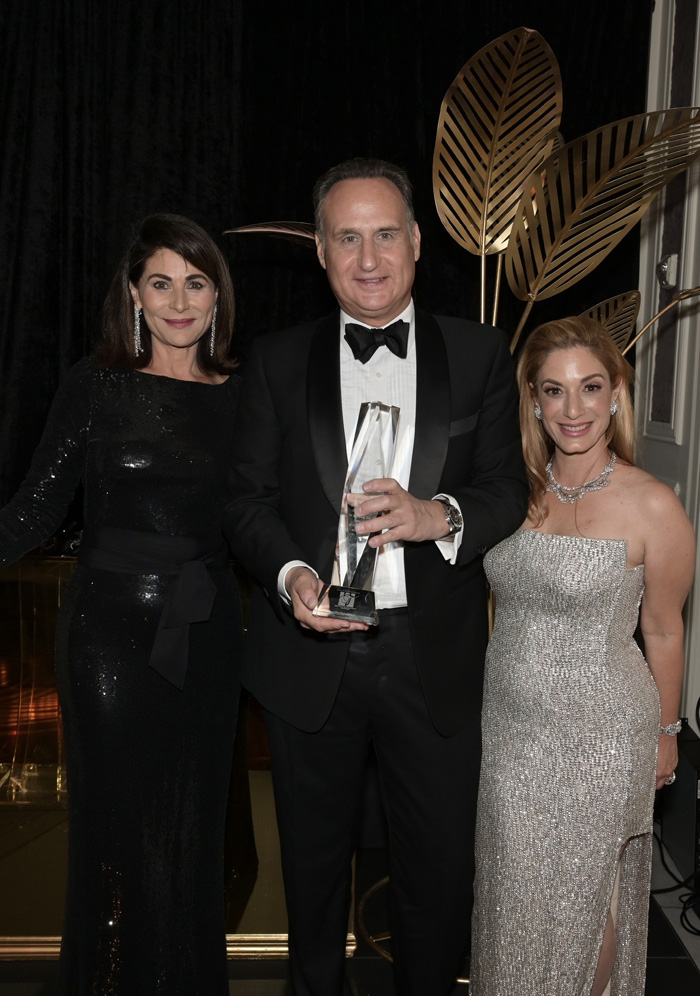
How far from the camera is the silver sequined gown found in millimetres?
1902

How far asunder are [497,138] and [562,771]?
5.46ft

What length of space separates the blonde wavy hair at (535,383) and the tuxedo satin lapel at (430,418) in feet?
0.80

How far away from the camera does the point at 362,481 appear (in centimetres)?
165

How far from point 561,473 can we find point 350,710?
2.33 feet

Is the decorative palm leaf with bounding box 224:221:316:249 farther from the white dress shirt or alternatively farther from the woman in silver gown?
the woman in silver gown

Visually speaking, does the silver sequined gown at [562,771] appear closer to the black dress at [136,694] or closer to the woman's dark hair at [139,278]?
the black dress at [136,694]

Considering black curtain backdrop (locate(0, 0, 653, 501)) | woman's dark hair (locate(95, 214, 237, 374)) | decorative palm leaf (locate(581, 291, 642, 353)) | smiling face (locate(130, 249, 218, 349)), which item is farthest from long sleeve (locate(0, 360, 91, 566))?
black curtain backdrop (locate(0, 0, 653, 501))

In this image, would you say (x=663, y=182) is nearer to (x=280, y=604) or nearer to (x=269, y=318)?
(x=280, y=604)

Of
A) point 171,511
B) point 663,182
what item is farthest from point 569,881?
point 663,182

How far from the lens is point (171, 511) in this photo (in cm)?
211

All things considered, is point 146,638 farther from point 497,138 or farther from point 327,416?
point 497,138

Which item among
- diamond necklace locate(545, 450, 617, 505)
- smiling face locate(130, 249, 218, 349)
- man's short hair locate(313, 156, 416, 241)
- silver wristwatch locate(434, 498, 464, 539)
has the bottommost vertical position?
silver wristwatch locate(434, 498, 464, 539)

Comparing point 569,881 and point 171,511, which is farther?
point 171,511

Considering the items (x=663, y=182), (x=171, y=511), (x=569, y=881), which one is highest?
(x=663, y=182)
